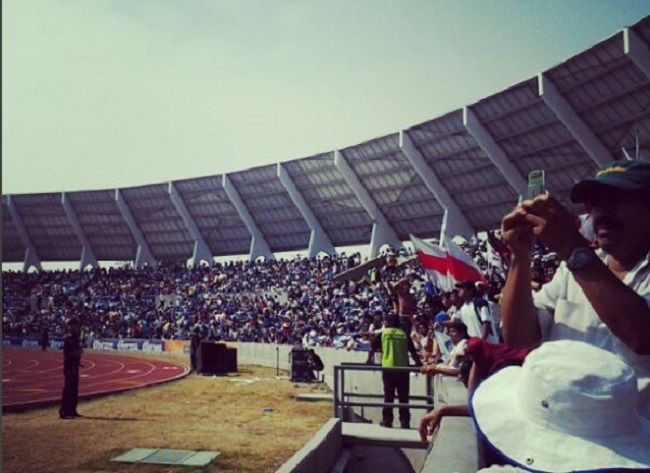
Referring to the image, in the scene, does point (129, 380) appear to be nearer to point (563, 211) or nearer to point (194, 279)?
point (563, 211)

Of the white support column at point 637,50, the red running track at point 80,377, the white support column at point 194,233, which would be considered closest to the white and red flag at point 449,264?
the red running track at point 80,377

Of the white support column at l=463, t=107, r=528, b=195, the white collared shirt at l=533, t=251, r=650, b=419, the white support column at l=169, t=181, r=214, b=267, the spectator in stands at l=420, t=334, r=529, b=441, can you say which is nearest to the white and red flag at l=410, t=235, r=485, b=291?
the spectator in stands at l=420, t=334, r=529, b=441

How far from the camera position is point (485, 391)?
1806 mm

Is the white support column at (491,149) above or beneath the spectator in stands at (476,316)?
above

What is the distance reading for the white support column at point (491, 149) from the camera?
105 ft

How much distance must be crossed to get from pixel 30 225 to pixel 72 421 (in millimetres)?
52422

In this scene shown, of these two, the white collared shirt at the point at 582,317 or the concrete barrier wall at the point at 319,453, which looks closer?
the white collared shirt at the point at 582,317

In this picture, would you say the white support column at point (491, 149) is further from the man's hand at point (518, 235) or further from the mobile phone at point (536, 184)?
the man's hand at point (518, 235)

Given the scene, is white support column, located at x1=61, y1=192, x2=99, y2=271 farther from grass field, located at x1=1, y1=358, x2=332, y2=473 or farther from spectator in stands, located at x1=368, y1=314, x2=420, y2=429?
spectator in stands, located at x1=368, y1=314, x2=420, y2=429

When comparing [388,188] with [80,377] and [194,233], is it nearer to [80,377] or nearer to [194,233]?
[194,233]

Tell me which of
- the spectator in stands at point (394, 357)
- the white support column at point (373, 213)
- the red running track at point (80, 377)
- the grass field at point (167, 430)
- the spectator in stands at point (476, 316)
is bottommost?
the grass field at point (167, 430)

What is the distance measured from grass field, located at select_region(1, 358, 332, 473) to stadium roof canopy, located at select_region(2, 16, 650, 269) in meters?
15.1

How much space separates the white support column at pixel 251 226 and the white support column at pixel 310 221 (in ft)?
14.5

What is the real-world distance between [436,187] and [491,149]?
542cm
